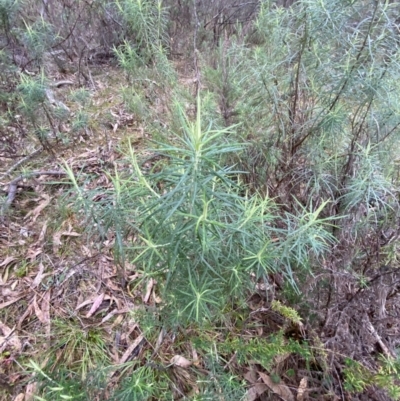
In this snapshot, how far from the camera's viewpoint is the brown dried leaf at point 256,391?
6.18 feet

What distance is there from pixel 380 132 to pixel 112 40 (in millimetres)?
3581

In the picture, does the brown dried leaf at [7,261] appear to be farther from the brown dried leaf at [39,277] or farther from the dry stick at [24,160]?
the dry stick at [24,160]

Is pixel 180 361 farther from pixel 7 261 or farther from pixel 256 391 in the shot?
pixel 7 261

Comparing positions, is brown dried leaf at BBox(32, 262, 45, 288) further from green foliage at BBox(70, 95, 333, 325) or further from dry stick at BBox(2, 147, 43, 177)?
green foliage at BBox(70, 95, 333, 325)

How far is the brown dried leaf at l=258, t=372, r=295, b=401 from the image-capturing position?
1.89 m

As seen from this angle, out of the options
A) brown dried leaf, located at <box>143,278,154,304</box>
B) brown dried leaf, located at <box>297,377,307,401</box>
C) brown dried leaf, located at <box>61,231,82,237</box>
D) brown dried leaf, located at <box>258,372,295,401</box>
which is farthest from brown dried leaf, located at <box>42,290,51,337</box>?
brown dried leaf, located at <box>297,377,307,401</box>

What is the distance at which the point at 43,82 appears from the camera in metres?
2.96

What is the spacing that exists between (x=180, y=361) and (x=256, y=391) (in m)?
0.44

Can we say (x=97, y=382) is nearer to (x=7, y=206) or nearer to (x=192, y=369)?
(x=192, y=369)

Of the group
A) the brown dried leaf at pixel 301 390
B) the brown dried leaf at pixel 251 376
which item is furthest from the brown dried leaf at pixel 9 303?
the brown dried leaf at pixel 301 390

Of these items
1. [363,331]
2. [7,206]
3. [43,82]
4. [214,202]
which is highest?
[214,202]

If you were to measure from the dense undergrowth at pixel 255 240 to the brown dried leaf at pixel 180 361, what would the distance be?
0.02 metres

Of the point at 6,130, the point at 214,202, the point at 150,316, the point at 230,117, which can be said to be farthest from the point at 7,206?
the point at 214,202

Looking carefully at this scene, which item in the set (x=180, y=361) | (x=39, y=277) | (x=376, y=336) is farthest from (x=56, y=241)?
(x=376, y=336)
